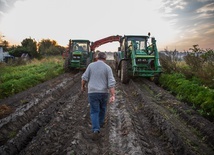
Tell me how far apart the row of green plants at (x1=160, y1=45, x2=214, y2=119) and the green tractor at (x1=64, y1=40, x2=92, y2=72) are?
6567 millimetres

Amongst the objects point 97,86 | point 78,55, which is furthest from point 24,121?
point 78,55

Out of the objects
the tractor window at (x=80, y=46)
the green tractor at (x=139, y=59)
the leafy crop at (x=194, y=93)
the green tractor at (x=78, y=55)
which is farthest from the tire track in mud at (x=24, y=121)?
the tractor window at (x=80, y=46)

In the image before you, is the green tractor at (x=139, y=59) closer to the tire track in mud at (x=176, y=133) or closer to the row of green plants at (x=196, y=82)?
the row of green plants at (x=196, y=82)

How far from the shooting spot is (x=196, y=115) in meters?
6.36

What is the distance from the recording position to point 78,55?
16812mm

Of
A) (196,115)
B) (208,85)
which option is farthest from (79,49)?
(196,115)

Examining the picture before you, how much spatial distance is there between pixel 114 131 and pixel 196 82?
5601 mm

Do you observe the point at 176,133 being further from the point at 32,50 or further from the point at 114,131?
the point at 32,50

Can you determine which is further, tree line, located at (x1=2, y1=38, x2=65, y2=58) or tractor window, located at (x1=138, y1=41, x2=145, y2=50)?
tree line, located at (x1=2, y1=38, x2=65, y2=58)

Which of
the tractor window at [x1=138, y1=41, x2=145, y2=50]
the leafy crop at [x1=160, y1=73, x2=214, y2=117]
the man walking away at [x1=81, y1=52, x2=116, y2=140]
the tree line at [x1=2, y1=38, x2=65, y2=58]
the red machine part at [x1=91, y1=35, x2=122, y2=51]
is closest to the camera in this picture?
the man walking away at [x1=81, y1=52, x2=116, y2=140]

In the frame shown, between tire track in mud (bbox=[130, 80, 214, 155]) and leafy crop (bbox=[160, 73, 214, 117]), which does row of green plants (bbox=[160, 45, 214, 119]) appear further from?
tire track in mud (bbox=[130, 80, 214, 155])

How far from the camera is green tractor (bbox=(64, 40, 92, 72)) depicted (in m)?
→ 16.7

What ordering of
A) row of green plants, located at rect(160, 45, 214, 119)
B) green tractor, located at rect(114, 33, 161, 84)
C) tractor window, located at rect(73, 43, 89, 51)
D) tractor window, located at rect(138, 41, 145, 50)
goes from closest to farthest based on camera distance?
row of green plants, located at rect(160, 45, 214, 119) < green tractor, located at rect(114, 33, 161, 84) < tractor window, located at rect(138, 41, 145, 50) < tractor window, located at rect(73, 43, 89, 51)

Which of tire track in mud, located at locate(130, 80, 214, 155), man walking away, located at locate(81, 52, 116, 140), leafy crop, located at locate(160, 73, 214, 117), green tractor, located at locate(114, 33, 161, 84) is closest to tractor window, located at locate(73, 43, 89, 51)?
green tractor, located at locate(114, 33, 161, 84)
